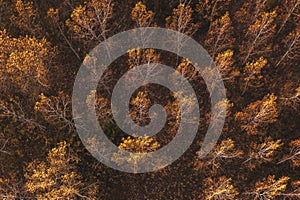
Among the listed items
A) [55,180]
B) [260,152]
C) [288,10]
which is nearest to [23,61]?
[55,180]

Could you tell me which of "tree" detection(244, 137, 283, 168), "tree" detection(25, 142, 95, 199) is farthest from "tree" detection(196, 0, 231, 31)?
"tree" detection(25, 142, 95, 199)

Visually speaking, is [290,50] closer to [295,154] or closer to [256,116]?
[256,116]

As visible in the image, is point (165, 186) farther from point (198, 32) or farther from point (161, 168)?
point (198, 32)

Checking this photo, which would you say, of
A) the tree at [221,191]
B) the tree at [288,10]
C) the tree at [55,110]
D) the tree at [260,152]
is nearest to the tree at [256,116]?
the tree at [260,152]

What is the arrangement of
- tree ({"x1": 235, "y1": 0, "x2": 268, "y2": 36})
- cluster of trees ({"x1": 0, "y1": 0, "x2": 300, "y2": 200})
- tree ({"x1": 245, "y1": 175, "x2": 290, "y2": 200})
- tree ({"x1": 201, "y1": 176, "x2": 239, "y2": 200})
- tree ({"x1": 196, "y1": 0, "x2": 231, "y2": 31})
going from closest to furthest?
tree ({"x1": 245, "y1": 175, "x2": 290, "y2": 200}) < tree ({"x1": 201, "y1": 176, "x2": 239, "y2": 200}) < cluster of trees ({"x1": 0, "y1": 0, "x2": 300, "y2": 200}) < tree ({"x1": 196, "y1": 0, "x2": 231, "y2": 31}) < tree ({"x1": 235, "y1": 0, "x2": 268, "y2": 36})

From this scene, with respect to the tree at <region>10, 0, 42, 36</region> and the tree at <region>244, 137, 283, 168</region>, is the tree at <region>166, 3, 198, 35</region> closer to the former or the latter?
the tree at <region>244, 137, 283, 168</region>

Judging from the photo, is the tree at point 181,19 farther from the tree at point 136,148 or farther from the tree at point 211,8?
the tree at point 136,148

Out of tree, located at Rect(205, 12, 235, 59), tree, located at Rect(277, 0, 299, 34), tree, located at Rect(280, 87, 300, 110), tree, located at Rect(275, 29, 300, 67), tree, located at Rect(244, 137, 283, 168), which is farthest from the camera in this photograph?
tree, located at Rect(275, 29, 300, 67)
